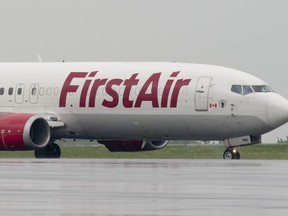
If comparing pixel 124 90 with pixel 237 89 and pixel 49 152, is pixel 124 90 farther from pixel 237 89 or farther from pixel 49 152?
pixel 49 152

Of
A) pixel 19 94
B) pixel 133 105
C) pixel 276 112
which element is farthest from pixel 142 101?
pixel 19 94

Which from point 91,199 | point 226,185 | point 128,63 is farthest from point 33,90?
point 91,199

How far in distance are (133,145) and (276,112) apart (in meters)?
9.46

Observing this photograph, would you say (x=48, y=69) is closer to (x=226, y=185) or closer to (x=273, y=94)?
(x=273, y=94)

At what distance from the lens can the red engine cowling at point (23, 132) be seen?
50469mm

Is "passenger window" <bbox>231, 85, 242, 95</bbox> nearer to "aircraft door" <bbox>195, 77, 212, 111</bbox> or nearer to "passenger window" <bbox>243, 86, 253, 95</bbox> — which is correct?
"passenger window" <bbox>243, 86, 253, 95</bbox>

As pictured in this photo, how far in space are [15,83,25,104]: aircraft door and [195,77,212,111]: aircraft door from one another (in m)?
8.71

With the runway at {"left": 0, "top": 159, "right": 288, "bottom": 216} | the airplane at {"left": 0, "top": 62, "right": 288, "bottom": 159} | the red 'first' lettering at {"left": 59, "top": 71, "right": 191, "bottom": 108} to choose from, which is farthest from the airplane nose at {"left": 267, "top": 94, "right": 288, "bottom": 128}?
the runway at {"left": 0, "top": 159, "right": 288, "bottom": 216}

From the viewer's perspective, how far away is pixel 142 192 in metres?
22.4

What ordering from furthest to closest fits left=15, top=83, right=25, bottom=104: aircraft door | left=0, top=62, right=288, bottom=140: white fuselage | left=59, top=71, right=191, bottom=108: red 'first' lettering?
1. left=15, top=83, right=25, bottom=104: aircraft door
2. left=59, top=71, right=191, bottom=108: red 'first' lettering
3. left=0, top=62, right=288, bottom=140: white fuselage

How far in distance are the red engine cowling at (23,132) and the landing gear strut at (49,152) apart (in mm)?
2177

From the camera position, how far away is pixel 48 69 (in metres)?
54.4

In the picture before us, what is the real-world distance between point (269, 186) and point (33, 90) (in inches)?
1201

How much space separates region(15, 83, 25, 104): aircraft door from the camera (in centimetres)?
5434
